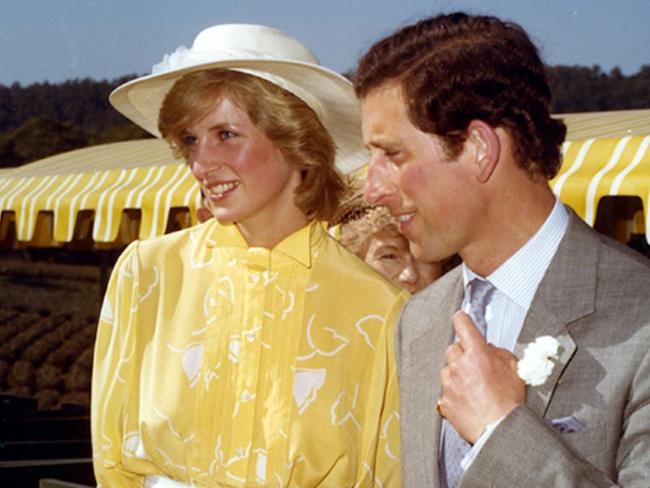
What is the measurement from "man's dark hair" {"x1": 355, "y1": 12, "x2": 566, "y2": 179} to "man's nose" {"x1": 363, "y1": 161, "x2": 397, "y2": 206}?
0.09 m

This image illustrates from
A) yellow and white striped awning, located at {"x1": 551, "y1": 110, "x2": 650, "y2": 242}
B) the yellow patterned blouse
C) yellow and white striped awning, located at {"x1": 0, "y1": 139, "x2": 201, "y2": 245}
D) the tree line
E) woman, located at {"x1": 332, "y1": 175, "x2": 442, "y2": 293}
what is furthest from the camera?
the tree line

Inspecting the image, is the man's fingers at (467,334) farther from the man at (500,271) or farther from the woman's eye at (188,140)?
the woman's eye at (188,140)

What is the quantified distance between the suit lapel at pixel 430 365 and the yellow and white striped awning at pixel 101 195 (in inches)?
188

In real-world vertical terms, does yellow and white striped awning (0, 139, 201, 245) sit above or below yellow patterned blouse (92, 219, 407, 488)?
below

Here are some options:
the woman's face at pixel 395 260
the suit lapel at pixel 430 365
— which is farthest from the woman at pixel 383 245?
the suit lapel at pixel 430 365

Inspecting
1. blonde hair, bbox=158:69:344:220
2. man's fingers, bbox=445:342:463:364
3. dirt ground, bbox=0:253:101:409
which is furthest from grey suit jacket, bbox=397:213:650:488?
dirt ground, bbox=0:253:101:409

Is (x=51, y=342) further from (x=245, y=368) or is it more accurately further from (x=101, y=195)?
(x=245, y=368)

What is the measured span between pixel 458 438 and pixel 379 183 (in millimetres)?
393

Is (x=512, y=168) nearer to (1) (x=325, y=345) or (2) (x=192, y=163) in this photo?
(1) (x=325, y=345)

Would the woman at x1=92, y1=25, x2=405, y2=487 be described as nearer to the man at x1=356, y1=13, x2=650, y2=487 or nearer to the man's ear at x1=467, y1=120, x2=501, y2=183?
the man at x1=356, y1=13, x2=650, y2=487

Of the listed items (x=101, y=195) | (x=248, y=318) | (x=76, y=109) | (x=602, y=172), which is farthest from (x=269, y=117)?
(x=76, y=109)

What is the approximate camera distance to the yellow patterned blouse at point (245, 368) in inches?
84.8

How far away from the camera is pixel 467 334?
1524mm

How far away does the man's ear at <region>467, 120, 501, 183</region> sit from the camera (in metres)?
1.62
